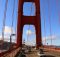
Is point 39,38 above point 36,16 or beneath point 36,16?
beneath

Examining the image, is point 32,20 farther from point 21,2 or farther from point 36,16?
point 21,2

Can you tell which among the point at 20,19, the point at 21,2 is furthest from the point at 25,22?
the point at 21,2

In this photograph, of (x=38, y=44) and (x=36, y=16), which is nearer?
(x=38, y=44)

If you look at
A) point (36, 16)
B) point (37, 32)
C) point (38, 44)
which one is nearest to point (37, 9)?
point (36, 16)

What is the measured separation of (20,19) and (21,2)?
12.3ft

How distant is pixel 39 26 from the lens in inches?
1628

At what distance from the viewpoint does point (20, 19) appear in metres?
43.0

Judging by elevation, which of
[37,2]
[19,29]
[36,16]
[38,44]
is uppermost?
[37,2]

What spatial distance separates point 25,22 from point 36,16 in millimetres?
2651

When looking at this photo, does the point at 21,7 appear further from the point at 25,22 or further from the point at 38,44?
the point at 38,44

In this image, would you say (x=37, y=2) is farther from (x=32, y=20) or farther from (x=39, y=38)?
(x=39, y=38)

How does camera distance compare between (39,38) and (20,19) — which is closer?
(39,38)

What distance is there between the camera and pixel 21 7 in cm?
4350

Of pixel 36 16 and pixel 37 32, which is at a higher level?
pixel 36 16
